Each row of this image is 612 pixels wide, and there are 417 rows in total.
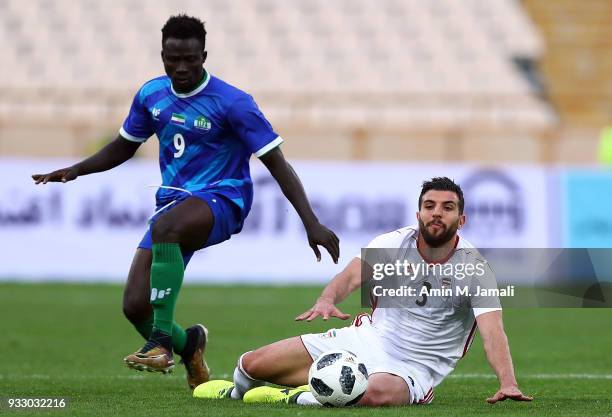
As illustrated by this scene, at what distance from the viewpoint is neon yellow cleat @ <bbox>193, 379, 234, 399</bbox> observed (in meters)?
7.20

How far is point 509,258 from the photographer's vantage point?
16984mm

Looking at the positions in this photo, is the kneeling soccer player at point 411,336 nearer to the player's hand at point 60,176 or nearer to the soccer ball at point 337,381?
the soccer ball at point 337,381

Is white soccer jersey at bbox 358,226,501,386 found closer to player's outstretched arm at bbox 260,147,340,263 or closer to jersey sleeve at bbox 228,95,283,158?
player's outstretched arm at bbox 260,147,340,263

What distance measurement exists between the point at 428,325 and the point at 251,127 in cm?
150

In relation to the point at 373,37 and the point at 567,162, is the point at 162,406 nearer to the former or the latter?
the point at 567,162

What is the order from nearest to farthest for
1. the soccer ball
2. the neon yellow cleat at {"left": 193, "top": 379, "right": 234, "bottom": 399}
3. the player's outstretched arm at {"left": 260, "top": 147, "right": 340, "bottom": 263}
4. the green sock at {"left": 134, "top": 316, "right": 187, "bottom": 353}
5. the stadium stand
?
the soccer ball, the player's outstretched arm at {"left": 260, "top": 147, "right": 340, "bottom": 263}, the neon yellow cleat at {"left": 193, "top": 379, "right": 234, "bottom": 399}, the green sock at {"left": 134, "top": 316, "right": 187, "bottom": 353}, the stadium stand

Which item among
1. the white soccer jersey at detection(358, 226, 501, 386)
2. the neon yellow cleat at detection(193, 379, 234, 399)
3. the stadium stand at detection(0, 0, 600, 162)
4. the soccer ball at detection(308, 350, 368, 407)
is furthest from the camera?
the stadium stand at detection(0, 0, 600, 162)

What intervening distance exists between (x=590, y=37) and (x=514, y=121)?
4.32 m

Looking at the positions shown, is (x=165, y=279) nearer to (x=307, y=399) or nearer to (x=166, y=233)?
(x=166, y=233)

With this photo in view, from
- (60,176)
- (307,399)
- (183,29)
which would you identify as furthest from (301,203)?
(60,176)

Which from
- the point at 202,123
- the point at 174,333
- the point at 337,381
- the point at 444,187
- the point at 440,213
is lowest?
the point at 337,381

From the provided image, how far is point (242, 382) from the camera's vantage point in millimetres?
7078

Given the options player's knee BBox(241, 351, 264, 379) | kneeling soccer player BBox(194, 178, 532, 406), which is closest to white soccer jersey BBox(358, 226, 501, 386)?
kneeling soccer player BBox(194, 178, 532, 406)

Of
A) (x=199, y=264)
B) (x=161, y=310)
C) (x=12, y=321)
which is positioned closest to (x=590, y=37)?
(x=199, y=264)
